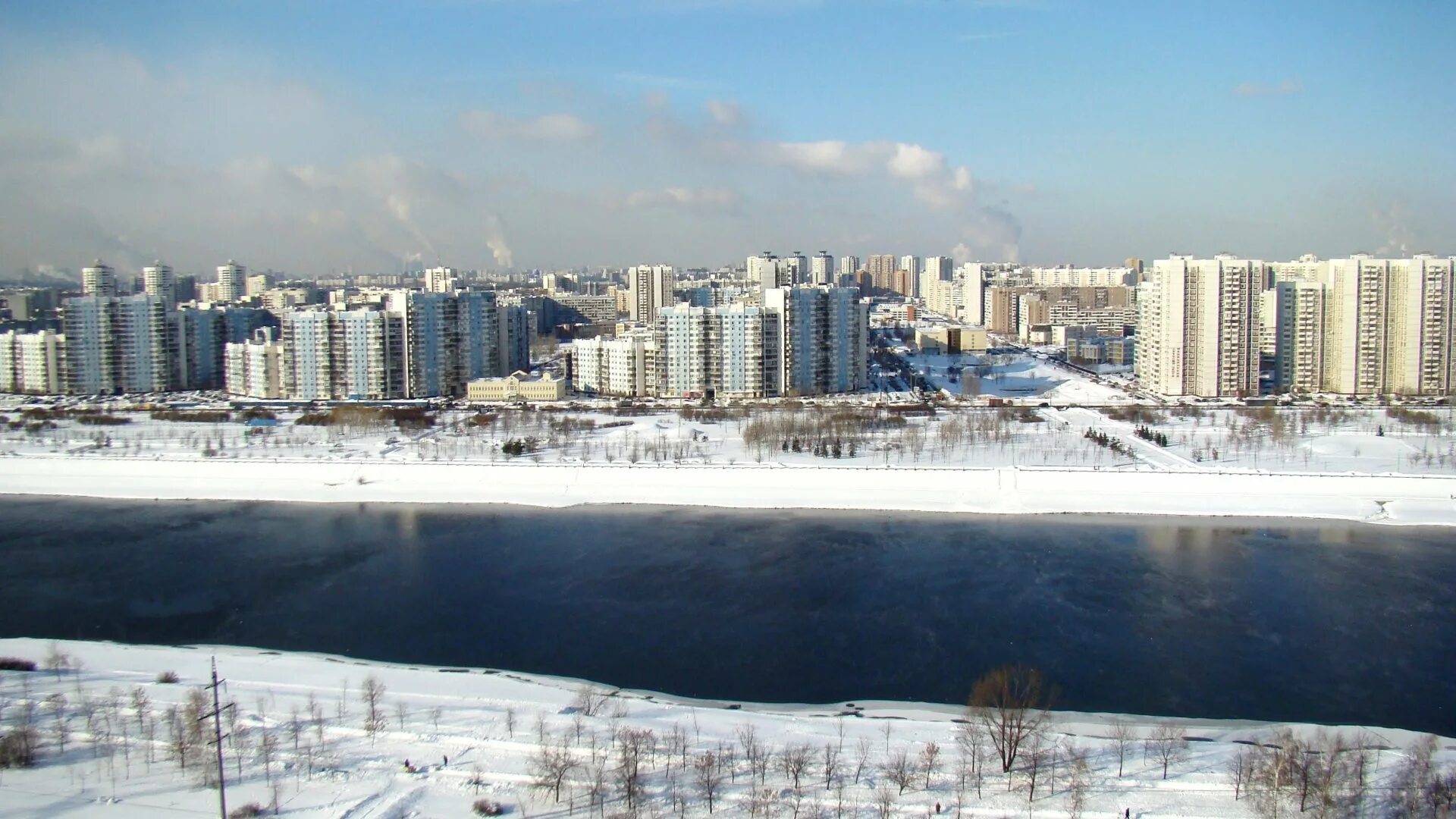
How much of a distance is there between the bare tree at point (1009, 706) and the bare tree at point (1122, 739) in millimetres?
339

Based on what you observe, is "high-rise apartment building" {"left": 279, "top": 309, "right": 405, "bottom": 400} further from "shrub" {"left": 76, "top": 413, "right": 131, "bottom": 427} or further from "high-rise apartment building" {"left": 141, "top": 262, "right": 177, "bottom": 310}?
"high-rise apartment building" {"left": 141, "top": 262, "right": 177, "bottom": 310}

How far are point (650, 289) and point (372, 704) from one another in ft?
94.6

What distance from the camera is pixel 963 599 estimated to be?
310 inches

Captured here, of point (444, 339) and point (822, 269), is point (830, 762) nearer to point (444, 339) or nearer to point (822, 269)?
point (444, 339)

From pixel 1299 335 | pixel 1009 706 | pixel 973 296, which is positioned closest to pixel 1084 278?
pixel 973 296

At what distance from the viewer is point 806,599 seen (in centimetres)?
800

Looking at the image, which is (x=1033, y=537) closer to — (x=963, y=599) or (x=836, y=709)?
(x=963, y=599)

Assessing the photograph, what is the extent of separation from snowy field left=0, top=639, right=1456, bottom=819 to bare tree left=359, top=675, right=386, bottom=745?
14mm

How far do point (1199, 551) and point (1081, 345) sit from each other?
1910 cm

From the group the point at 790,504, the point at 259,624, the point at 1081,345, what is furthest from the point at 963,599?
the point at 1081,345

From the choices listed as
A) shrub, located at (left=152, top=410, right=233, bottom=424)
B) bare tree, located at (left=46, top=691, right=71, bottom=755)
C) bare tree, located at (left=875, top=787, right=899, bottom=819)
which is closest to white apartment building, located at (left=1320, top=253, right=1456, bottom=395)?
bare tree, located at (left=875, top=787, right=899, bottom=819)

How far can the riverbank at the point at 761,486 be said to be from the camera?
35.8 ft

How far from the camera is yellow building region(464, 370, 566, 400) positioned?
19594mm

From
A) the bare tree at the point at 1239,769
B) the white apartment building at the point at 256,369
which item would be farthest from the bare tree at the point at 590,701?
the white apartment building at the point at 256,369
